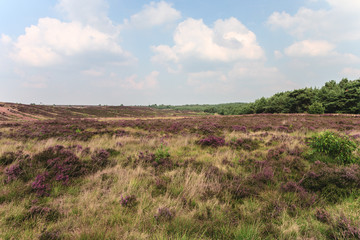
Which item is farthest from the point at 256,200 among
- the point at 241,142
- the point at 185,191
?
the point at 241,142

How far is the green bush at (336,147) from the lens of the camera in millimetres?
5266

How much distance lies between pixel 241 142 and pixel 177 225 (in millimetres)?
6877

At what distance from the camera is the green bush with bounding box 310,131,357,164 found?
527cm

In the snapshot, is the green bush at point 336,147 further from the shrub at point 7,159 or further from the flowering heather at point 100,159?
the shrub at point 7,159

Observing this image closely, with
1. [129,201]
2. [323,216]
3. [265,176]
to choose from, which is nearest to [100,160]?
[129,201]

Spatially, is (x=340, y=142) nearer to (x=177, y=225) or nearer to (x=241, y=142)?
(x=241, y=142)

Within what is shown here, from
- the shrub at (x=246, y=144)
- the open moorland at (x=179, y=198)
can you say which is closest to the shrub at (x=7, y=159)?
the open moorland at (x=179, y=198)

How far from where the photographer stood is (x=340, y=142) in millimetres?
5551

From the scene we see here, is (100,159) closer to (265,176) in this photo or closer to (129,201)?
(129,201)

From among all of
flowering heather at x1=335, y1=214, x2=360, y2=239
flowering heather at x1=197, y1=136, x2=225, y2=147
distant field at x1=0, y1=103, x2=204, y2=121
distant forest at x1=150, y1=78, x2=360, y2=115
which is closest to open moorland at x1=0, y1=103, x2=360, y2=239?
flowering heather at x1=335, y1=214, x2=360, y2=239

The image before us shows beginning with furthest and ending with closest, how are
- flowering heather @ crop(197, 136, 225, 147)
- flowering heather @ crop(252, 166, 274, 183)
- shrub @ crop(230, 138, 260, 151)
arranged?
1. flowering heather @ crop(197, 136, 225, 147)
2. shrub @ crop(230, 138, 260, 151)
3. flowering heather @ crop(252, 166, 274, 183)

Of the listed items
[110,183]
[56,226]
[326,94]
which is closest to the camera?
[56,226]

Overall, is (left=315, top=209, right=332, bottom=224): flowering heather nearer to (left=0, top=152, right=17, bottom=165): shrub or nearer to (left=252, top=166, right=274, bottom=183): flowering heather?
(left=252, top=166, right=274, bottom=183): flowering heather

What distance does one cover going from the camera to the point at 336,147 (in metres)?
5.56
